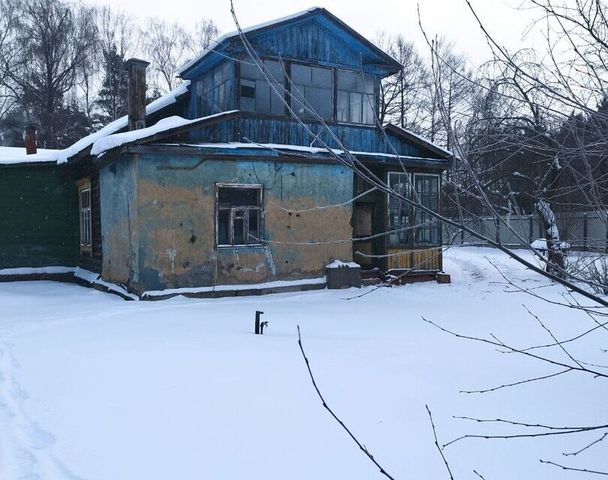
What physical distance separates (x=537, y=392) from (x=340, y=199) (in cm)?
813

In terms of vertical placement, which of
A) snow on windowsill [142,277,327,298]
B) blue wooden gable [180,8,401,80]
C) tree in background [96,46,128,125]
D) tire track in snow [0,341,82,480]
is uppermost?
tree in background [96,46,128,125]

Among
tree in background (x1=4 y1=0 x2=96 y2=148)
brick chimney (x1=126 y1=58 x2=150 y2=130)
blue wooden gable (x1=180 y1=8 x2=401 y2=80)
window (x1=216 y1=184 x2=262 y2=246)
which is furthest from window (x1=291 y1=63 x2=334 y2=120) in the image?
tree in background (x1=4 y1=0 x2=96 y2=148)

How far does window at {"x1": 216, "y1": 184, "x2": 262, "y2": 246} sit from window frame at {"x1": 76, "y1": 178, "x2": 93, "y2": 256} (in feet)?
14.9

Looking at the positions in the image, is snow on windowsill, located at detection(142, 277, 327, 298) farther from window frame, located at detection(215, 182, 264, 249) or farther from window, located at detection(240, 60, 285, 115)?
window, located at detection(240, 60, 285, 115)

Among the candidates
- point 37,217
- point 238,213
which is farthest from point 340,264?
point 37,217

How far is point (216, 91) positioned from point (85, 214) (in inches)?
204

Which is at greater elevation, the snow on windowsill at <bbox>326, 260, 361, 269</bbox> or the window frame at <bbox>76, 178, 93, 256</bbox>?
the window frame at <bbox>76, 178, 93, 256</bbox>

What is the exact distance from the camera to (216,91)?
12.6 meters

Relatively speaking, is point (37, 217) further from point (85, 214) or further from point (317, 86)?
point (317, 86)

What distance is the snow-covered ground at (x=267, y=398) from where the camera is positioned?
3.35 meters

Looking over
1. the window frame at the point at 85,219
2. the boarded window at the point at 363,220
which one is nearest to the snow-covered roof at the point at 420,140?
the boarded window at the point at 363,220

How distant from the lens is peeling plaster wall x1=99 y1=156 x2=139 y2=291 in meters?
10.6

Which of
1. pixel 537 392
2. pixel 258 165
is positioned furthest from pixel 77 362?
pixel 258 165

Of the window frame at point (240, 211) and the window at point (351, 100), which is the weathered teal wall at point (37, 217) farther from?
the window at point (351, 100)
